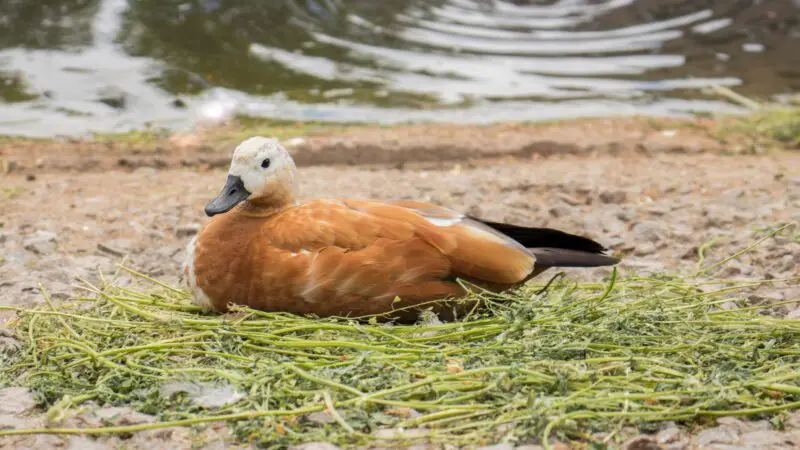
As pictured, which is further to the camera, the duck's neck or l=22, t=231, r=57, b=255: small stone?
l=22, t=231, r=57, b=255: small stone

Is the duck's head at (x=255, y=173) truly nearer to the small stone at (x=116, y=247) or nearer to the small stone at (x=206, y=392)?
the small stone at (x=206, y=392)

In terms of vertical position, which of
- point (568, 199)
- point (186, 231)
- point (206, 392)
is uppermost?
point (206, 392)

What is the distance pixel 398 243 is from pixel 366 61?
7.26 metres

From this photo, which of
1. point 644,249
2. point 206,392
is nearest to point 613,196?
point 644,249

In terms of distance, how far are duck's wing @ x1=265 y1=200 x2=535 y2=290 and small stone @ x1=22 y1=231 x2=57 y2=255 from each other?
1.77 metres

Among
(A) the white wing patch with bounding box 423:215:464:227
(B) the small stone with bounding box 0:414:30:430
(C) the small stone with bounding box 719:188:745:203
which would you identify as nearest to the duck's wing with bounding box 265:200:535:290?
(A) the white wing patch with bounding box 423:215:464:227

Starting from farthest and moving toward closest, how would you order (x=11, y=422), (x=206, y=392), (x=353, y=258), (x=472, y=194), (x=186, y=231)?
(x=472, y=194)
(x=186, y=231)
(x=353, y=258)
(x=206, y=392)
(x=11, y=422)

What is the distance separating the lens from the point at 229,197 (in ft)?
15.0

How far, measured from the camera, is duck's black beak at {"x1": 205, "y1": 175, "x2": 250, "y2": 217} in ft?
14.7

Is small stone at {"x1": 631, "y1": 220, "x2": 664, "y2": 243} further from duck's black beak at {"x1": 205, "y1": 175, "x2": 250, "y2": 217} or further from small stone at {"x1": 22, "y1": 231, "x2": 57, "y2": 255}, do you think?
small stone at {"x1": 22, "y1": 231, "x2": 57, "y2": 255}

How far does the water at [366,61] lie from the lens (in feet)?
33.2

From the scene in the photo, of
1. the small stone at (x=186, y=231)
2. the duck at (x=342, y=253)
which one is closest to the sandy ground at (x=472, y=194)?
the small stone at (x=186, y=231)

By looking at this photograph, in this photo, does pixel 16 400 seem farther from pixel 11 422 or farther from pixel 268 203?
pixel 268 203

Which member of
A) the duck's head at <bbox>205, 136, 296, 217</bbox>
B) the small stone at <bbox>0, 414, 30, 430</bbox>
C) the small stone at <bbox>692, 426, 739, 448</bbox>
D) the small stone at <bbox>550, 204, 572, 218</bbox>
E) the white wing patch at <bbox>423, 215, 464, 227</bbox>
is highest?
the duck's head at <bbox>205, 136, 296, 217</bbox>
